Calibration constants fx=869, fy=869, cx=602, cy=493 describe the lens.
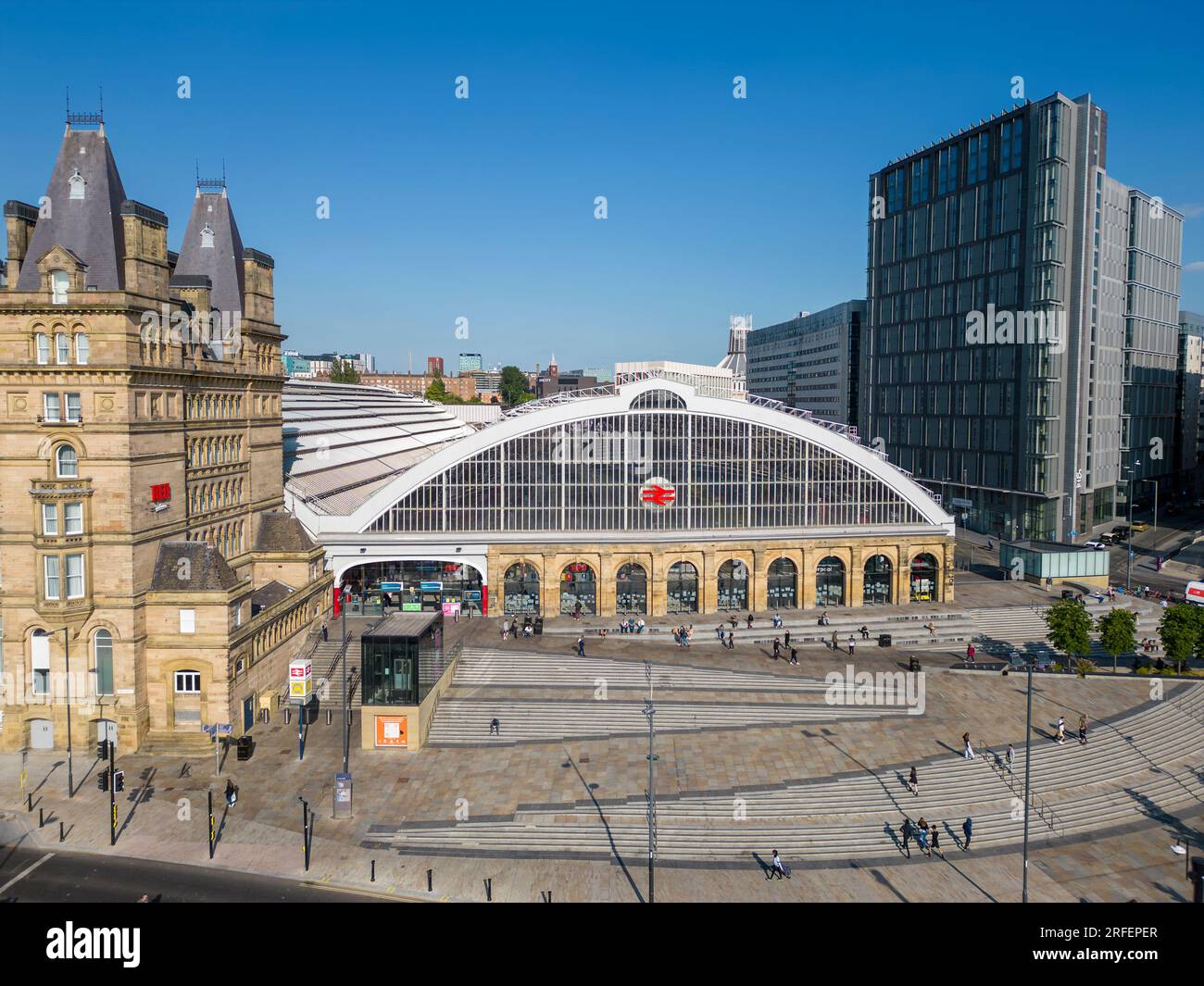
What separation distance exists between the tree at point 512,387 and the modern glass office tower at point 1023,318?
78654mm

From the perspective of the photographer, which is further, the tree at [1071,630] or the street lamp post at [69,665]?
the tree at [1071,630]

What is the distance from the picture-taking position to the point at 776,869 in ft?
121

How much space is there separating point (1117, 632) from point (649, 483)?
35.3 metres

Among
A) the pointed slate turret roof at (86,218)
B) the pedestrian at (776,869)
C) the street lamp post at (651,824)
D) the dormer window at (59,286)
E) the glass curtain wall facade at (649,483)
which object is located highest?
the pointed slate turret roof at (86,218)

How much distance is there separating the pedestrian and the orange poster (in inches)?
833

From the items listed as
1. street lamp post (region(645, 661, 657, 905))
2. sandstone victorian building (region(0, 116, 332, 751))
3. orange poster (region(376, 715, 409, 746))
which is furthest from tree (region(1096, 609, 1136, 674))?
sandstone victorian building (region(0, 116, 332, 751))

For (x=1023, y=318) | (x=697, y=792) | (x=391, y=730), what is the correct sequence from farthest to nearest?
1. (x=1023, y=318)
2. (x=391, y=730)
3. (x=697, y=792)

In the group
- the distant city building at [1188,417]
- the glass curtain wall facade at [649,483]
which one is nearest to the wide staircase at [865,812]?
the glass curtain wall facade at [649,483]

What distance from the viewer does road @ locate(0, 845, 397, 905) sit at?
33156 mm

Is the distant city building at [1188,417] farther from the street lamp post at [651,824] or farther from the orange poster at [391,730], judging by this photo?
the orange poster at [391,730]

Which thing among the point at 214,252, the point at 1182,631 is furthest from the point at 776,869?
the point at 214,252

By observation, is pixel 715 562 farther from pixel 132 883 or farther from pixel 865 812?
pixel 132 883

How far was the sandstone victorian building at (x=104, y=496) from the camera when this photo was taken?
151ft
